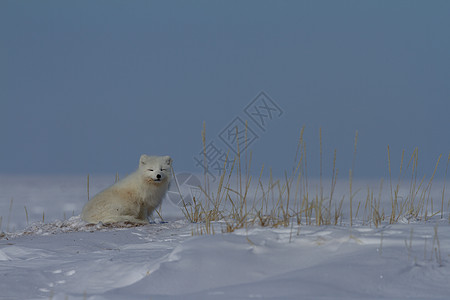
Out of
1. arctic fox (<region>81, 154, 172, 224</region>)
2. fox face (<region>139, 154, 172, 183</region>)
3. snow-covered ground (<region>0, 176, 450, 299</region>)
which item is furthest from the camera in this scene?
fox face (<region>139, 154, 172, 183</region>)

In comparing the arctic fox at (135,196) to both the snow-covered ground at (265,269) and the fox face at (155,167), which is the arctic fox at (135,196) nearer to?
the fox face at (155,167)

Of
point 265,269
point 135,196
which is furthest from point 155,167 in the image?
point 265,269

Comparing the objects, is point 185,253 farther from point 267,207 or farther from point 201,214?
point 201,214

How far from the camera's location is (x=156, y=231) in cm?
603

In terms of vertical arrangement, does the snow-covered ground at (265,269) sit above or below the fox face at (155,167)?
below

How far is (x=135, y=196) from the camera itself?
24.2ft

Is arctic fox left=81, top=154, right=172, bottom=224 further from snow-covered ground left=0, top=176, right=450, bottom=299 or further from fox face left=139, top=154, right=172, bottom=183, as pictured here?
snow-covered ground left=0, top=176, right=450, bottom=299

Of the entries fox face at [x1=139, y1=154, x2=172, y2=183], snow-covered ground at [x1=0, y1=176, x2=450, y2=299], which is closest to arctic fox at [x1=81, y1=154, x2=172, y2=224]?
fox face at [x1=139, y1=154, x2=172, y2=183]

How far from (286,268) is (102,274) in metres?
1.15

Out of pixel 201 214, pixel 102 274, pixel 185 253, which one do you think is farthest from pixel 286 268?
pixel 201 214

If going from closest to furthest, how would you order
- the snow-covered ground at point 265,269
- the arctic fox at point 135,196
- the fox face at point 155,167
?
the snow-covered ground at point 265,269 → the arctic fox at point 135,196 → the fox face at point 155,167

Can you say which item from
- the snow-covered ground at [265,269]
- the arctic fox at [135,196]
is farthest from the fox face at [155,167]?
the snow-covered ground at [265,269]

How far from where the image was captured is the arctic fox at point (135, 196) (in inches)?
280

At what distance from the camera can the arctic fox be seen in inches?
280
